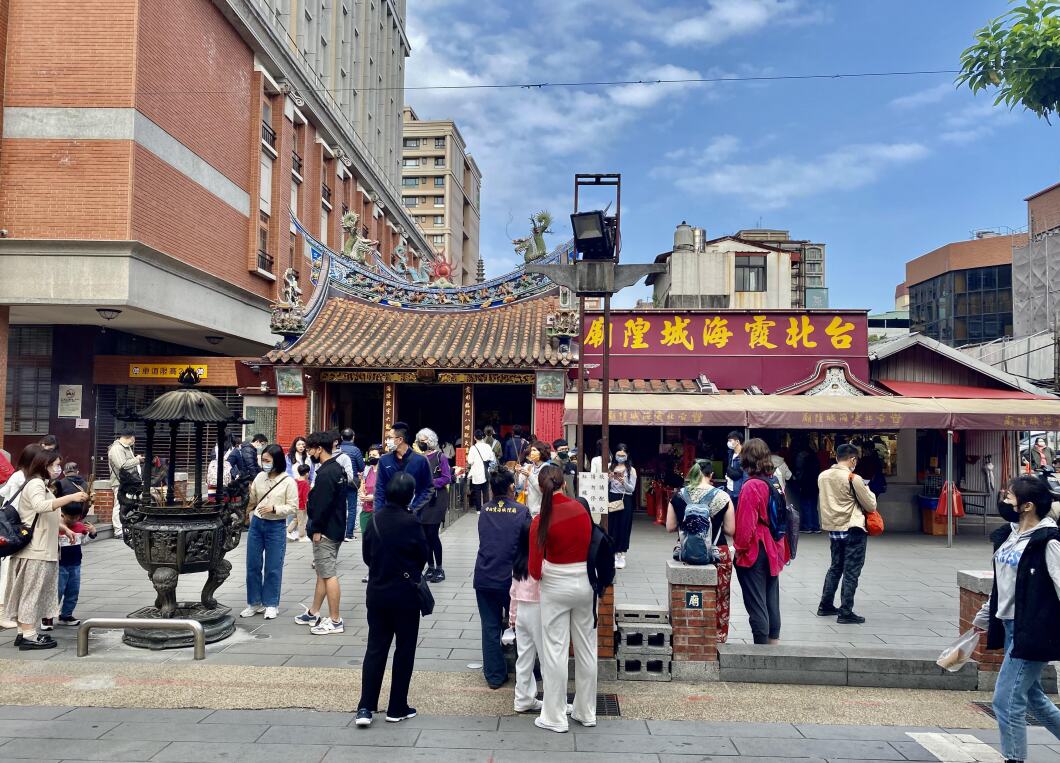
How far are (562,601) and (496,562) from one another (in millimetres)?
822

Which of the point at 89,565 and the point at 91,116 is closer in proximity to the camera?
the point at 89,565

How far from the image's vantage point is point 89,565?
10367mm

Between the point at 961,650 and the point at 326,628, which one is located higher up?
the point at 961,650

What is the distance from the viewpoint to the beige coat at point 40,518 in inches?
257

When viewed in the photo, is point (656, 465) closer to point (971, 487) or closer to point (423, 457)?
point (971, 487)

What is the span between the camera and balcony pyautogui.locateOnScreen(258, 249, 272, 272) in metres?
22.8

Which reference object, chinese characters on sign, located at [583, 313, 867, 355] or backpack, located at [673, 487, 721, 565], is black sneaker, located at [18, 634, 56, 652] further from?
chinese characters on sign, located at [583, 313, 867, 355]

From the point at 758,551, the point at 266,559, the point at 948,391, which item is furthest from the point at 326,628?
the point at 948,391

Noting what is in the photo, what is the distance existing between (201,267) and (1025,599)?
1895cm

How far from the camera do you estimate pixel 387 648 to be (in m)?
5.09

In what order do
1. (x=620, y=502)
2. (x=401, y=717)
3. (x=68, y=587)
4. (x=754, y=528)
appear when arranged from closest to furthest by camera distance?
1. (x=401, y=717)
2. (x=754, y=528)
3. (x=68, y=587)
4. (x=620, y=502)

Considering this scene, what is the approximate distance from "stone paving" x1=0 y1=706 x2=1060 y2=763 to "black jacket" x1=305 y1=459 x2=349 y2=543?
2.04m

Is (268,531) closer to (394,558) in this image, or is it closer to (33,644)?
(33,644)

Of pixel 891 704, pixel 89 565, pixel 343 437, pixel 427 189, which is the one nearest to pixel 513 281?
pixel 343 437
